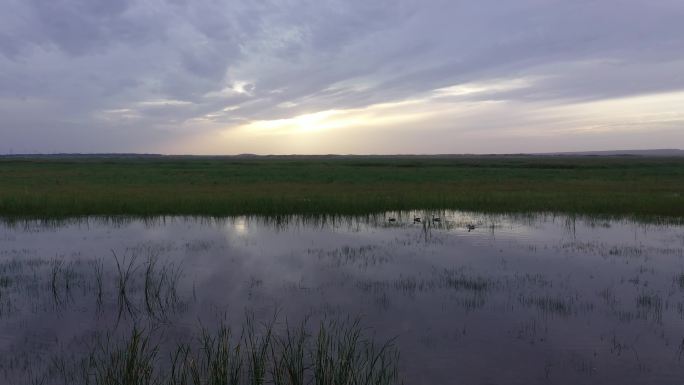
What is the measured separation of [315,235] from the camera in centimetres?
1580

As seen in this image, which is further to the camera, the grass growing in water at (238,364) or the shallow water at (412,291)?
the shallow water at (412,291)

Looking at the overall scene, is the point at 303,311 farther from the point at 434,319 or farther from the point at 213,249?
the point at 213,249

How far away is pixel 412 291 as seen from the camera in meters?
9.45

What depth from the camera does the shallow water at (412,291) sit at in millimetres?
6469

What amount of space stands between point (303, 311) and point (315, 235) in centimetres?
754

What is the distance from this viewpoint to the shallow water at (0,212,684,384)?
6.47 m

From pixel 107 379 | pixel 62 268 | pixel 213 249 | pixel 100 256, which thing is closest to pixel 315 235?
pixel 213 249

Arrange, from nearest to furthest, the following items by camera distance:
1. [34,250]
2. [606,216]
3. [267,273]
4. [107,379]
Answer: [107,379]
[267,273]
[34,250]
[606,216]

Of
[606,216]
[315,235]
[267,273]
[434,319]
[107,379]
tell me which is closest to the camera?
[107,379]

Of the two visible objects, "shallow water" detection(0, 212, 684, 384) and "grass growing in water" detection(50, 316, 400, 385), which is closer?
"grass growing in water" detection(50, 316, 400, 385)

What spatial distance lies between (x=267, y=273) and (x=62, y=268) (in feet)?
16.2

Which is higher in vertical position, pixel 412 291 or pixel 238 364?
pixel 238 364

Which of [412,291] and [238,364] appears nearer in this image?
[238,364]

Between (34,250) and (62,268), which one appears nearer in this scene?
(62,268)
